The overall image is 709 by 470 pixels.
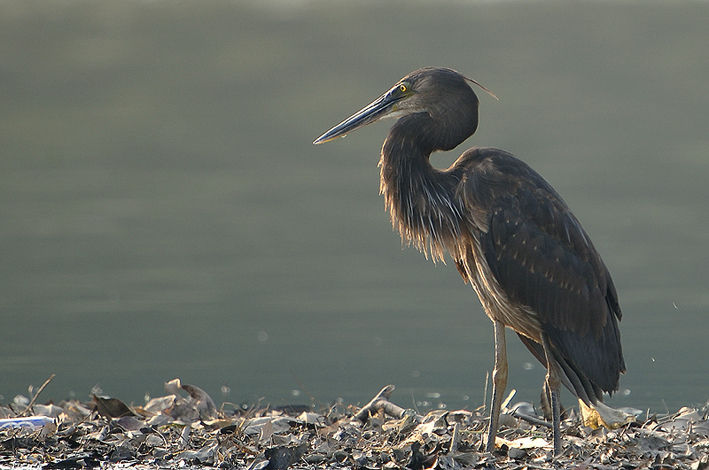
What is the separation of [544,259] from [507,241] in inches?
11.3

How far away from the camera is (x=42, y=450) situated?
7188mm

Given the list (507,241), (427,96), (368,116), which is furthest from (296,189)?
(507,241)

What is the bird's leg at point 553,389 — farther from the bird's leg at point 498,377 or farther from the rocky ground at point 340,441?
the bird's leg at point 498,377

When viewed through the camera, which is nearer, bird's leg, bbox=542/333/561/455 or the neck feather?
bird's leg, bbox=542/333/561/455

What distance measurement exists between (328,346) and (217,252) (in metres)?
8.53

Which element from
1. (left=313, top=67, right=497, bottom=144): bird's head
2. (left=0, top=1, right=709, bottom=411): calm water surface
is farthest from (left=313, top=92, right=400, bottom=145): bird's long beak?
(left=0, top=1, right=709, bottom=411): calm water surface

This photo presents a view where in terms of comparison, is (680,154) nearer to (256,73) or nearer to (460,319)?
(256,73)

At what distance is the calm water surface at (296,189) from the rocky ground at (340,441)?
6.27 ft

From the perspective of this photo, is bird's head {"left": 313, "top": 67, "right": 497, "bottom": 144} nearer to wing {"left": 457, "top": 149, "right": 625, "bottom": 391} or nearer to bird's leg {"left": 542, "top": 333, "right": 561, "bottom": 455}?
wing {"left": 457, "top": 149, "right": 625, "bottom": 391}

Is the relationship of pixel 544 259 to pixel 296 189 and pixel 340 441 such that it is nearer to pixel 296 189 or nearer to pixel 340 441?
pixel 340 441

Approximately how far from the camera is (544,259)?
7.68m

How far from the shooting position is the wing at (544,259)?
24.8 feet

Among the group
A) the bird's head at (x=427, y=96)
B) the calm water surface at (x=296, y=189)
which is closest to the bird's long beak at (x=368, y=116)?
the bird's head at (x=427, y=96)

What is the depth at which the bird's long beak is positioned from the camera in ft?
26.8
